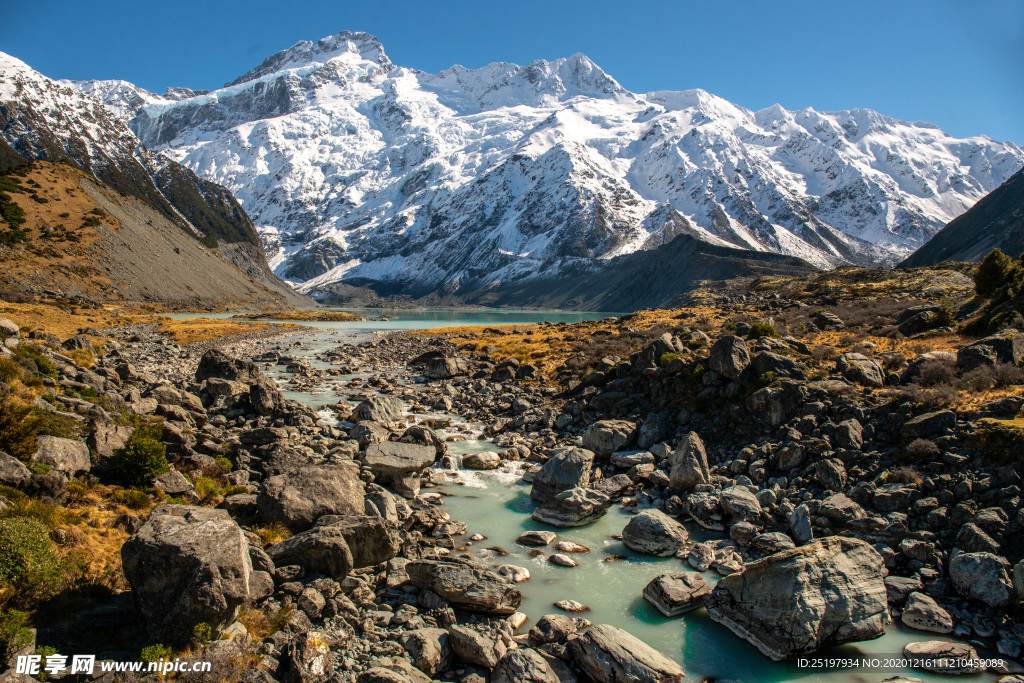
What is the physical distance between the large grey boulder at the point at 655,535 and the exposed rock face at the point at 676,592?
1551mm

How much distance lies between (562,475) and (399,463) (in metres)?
5.57

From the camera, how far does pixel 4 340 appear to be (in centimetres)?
1738

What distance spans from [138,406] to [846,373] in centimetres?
2639

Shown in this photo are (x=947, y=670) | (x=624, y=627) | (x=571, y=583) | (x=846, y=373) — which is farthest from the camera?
(x=846, y=373)

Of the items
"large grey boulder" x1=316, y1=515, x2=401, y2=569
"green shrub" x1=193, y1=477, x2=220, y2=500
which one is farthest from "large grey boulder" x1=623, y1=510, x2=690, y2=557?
"green shrub" x1=193, y1=477, x2=220, y2=500

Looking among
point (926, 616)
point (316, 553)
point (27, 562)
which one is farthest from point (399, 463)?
point (926, 616)

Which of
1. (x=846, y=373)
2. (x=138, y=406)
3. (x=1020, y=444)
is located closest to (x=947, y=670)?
(x=1020, y=444)

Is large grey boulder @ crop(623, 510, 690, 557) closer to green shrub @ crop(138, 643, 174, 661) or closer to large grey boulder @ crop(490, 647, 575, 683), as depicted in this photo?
large grey boulder @ crop(490, 647, 575, 683)

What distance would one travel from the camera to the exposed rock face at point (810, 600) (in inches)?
353

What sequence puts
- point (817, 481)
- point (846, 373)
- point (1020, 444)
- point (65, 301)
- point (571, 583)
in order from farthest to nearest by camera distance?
1. point (65, 301)
2. point (846, 373)
3. point (817, 481)
4. point (1020, 444)
5. point (571, 583)

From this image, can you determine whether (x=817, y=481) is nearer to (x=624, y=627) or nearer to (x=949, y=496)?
(x=949, y=496)

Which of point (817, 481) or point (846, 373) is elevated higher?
point (846, 373)

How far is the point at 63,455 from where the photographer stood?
436 inches

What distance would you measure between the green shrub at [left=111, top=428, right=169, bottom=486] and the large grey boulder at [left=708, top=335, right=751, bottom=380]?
19779mm
